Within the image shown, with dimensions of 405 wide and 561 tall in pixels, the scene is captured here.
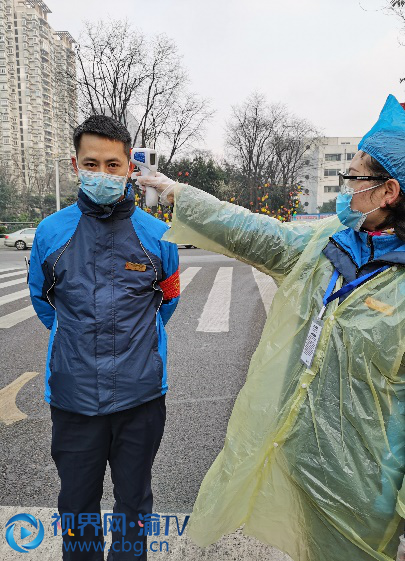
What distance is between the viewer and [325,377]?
1350mm

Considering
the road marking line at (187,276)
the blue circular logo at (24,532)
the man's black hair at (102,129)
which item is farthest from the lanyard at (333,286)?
the road marking line at (187,276)

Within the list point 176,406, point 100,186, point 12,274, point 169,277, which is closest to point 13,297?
point 12,274

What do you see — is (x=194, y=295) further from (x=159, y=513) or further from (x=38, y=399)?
(x=159, y=513)

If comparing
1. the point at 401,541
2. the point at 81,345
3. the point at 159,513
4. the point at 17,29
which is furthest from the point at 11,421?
the point at 17,29

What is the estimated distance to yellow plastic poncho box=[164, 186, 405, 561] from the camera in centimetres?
128

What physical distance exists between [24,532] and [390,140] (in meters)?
2.48

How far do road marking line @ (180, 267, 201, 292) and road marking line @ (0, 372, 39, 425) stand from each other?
5866 millimetres

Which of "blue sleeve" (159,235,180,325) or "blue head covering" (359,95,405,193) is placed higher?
"blue head covering" (359,95,405,193)

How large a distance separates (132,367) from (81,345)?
0.73 ft

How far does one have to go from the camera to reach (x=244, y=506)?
61.2 inches

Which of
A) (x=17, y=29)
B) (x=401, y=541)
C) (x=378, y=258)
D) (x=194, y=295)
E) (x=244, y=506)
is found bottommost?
(x=194, y=295)

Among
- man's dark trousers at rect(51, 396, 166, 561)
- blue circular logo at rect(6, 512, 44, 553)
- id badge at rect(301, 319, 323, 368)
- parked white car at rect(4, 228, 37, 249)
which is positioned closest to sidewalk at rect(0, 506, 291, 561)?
blue circular logo at rect(6, 512, 44, 553)

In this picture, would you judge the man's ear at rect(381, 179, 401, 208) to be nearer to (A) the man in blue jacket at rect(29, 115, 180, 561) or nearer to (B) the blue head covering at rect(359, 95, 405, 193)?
(B) the blue head covering at rect(359, 95, 405, 193)

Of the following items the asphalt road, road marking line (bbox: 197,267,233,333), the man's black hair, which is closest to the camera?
the man's black hair
